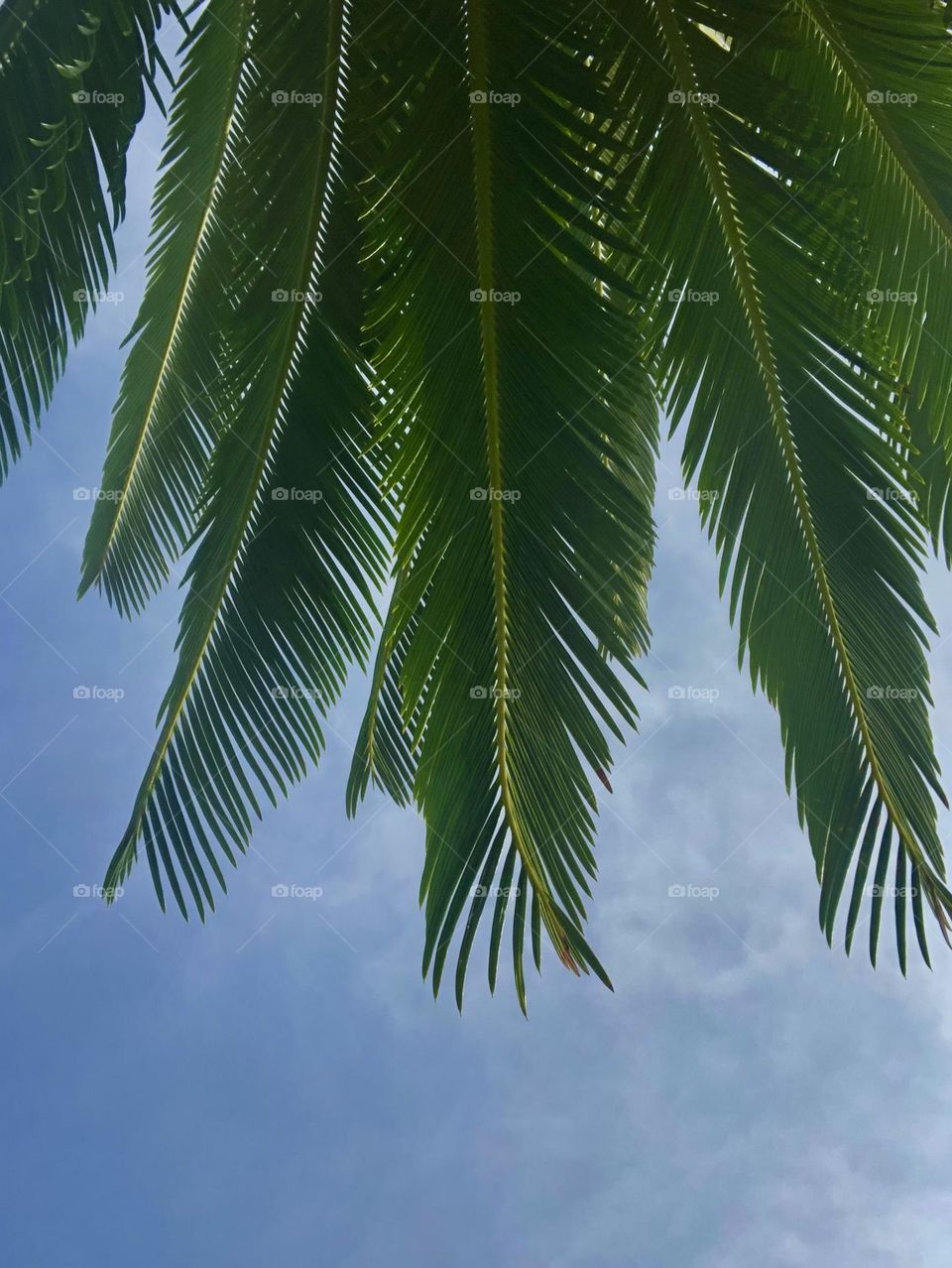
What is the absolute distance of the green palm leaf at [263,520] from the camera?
4039mm

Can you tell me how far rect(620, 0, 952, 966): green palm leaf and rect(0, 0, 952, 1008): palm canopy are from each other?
10 millimetres

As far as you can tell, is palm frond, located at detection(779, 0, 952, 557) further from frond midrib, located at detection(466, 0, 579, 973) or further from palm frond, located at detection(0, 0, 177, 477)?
palm frond, located at detection(0, 0, 177, 477)

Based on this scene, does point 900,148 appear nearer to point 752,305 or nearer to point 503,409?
point 752,305

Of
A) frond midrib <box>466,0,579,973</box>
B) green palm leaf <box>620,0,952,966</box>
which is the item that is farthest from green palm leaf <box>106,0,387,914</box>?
green palm leaf <box>620,0,952,966</box>

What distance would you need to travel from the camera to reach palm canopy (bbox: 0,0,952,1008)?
3.45 meters

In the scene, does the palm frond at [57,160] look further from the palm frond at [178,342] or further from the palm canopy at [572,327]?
the palm frond at [178,342]

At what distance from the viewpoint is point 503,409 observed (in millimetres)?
3721

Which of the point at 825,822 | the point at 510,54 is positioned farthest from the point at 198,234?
the point at 825,822

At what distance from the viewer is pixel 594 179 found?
146 inches

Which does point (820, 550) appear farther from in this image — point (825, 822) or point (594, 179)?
point (594, 179)

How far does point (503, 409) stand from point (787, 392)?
94 centimetres

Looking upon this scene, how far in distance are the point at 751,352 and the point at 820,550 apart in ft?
2.28

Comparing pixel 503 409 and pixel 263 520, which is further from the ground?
pixel 503 409

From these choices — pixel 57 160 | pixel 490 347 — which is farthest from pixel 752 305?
pixel 57 160
